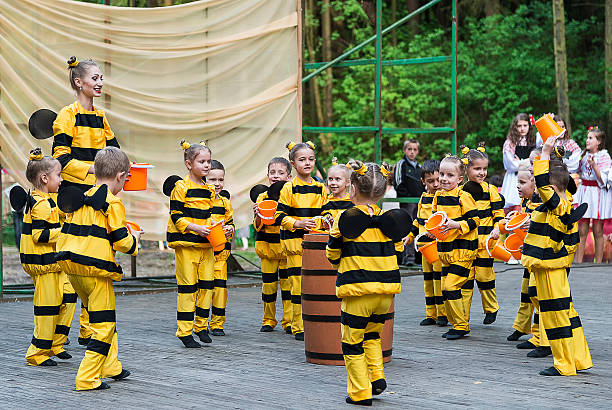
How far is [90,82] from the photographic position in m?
7.40

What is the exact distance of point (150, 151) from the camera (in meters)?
11.6

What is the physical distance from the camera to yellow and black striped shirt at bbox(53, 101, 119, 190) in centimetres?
737

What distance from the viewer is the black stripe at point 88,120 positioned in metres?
7.45

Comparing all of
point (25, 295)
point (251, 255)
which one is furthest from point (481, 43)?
point (25, 295)

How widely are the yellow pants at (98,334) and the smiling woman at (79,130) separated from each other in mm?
1493

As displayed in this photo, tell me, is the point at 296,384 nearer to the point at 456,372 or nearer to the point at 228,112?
the point at 456,372

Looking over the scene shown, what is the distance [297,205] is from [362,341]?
240 cm

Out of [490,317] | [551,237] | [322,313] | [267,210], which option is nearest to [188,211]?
[267,210]

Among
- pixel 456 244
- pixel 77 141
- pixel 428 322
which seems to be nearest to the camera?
pixel 77 141

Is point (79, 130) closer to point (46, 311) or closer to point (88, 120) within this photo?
point (88, 120)

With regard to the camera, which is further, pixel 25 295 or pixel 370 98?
pixel 370 98

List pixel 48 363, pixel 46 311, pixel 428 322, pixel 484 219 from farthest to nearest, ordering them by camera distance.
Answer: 1. pixel 428 322
2. pixel 484 219
3. pixel 46 311
4. pixel 48 363

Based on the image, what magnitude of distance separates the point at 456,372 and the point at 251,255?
36.7ft

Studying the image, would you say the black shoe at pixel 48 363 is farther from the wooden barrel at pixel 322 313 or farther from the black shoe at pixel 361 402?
the black shoe at pixel 361 402
